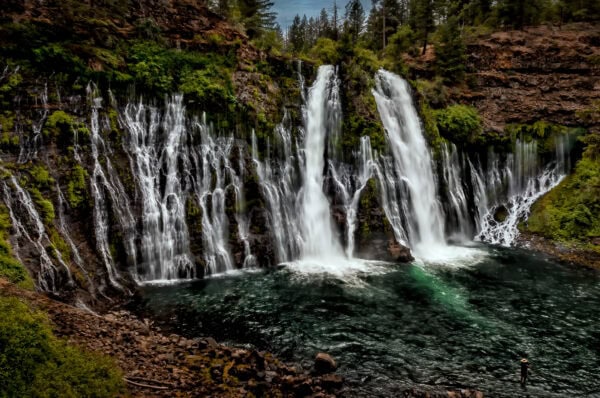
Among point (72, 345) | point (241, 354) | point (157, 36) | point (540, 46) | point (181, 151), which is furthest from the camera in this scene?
point (540, 46)

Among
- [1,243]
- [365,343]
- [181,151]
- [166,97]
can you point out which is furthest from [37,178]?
[365,343]

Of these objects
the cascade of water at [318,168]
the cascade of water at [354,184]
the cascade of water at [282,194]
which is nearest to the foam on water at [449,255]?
the cascade of water at [354,184]

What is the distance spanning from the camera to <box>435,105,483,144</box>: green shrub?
27.4 m

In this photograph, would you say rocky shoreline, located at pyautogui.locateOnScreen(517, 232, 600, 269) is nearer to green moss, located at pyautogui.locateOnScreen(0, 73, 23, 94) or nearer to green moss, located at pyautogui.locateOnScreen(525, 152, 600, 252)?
green moss, located at pyautogui.locateOnScreen(525, 152, 600, 252)

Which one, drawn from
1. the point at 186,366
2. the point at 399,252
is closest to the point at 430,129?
the point at 399,252

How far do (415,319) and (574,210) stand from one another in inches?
710

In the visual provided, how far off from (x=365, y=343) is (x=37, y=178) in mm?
13242

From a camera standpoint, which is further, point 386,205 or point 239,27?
point 239,27

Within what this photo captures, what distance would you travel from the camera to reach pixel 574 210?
23656 mm

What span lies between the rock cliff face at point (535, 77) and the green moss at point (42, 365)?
3016 cm

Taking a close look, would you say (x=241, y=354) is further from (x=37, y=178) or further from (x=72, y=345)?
(x=37, y=178)

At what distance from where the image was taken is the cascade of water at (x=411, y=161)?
2200 cm

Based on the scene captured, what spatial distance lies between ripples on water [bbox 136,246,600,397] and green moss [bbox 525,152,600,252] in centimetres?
523

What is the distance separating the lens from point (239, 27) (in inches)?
968
